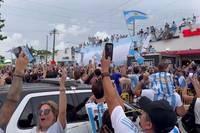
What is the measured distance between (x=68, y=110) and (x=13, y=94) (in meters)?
2.68

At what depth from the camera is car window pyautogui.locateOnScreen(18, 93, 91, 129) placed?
5.04 metres

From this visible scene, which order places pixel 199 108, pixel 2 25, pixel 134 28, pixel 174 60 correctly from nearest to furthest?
pixel 199 108 → pixel 2 25 → pixel 134 28 → pixel 174 60

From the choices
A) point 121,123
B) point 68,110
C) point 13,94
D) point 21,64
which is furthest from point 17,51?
point 68,110

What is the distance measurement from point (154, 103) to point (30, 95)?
8.86ft

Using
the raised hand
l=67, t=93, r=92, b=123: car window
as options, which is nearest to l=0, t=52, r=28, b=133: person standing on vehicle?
the raised hand

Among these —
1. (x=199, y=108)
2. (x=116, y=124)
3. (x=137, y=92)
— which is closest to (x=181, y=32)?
(x=137, y=92)

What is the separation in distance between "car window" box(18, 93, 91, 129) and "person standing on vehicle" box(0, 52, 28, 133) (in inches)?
88.7

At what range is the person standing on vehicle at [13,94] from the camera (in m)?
2.67

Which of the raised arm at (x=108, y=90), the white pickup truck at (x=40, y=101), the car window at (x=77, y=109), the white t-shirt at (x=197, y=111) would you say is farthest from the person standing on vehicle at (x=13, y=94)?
the white t-shirt at (x=197, y=111)

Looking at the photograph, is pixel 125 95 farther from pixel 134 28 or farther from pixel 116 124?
pixel 134 28

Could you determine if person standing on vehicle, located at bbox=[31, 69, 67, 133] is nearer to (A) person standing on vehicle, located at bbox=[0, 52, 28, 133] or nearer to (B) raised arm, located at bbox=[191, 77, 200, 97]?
(A) person standing on vehicle, located at bbox=[0, 52, 28, 133]

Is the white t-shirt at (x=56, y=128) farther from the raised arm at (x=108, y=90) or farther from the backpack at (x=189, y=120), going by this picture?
the backpack at (x=189, y=120)

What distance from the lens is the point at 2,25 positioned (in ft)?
74.2

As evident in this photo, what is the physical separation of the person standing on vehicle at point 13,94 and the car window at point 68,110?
2253 millimetres
